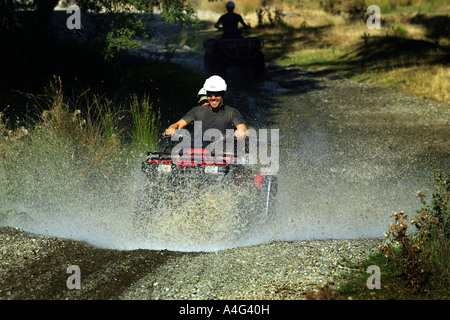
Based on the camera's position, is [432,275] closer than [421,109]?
Yes

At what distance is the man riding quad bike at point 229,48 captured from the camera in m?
17.7

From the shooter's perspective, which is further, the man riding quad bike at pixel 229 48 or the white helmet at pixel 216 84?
the man riding quad bike at pixel 229 48

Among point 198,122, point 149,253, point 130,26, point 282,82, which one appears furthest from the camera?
point 282,82

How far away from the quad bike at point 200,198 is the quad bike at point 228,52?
33.8ft

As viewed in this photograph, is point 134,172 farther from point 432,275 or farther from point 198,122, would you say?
point 432,275

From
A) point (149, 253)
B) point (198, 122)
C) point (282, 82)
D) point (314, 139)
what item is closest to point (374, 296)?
point (149, 253)

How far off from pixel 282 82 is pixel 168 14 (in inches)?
312

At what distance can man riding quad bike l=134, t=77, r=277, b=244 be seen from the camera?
708cm

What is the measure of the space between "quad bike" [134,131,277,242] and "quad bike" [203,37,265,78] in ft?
33.8

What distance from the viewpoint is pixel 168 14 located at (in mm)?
11617
